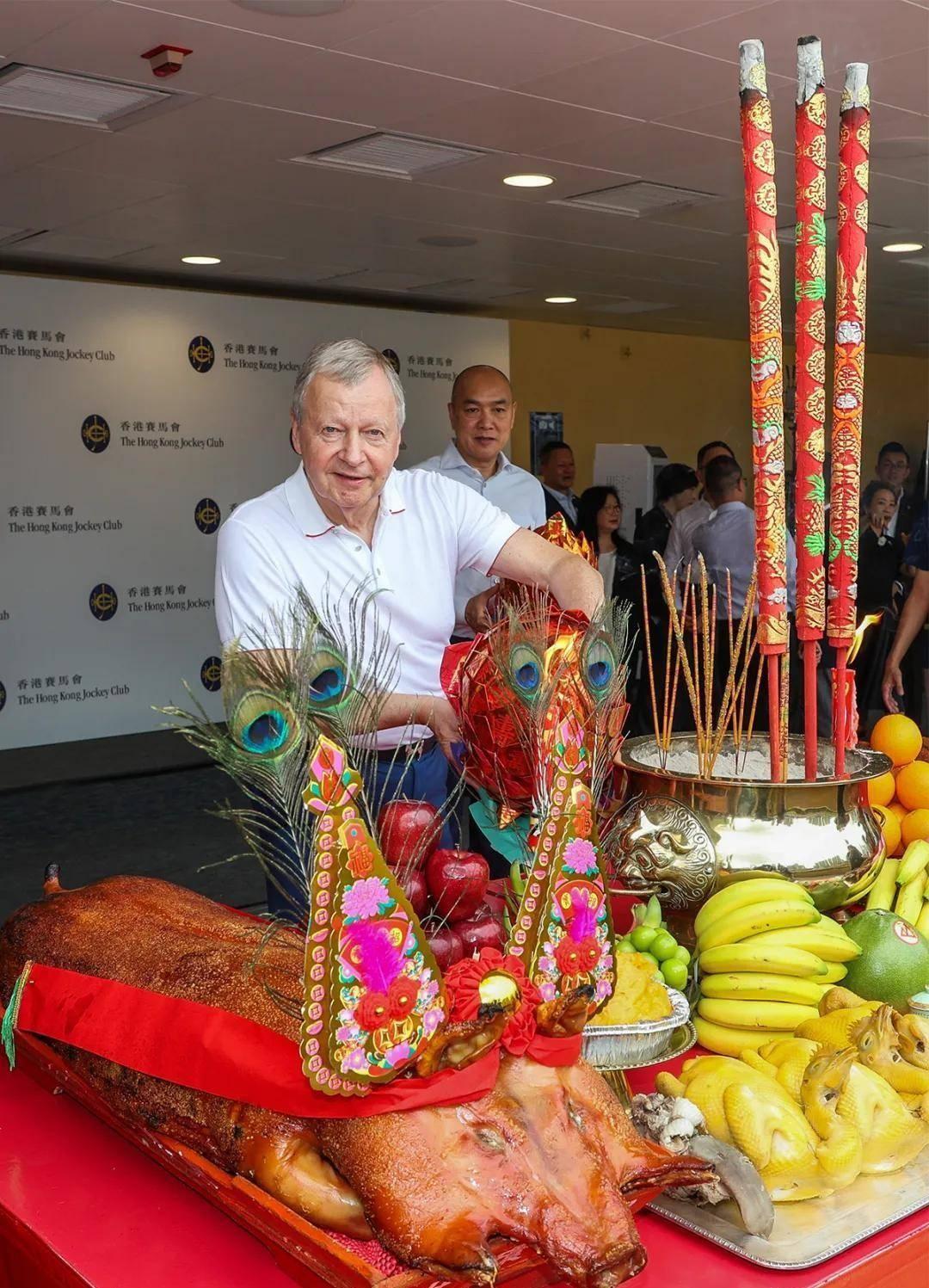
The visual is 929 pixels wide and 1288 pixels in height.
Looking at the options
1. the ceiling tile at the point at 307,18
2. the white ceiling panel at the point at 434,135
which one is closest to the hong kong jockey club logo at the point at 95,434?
the white ceiling panel at the point at 434,135

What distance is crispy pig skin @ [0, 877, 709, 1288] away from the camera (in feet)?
2.98

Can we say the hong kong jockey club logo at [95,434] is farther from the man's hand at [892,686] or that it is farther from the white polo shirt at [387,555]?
the white polo shirt at [387,555]

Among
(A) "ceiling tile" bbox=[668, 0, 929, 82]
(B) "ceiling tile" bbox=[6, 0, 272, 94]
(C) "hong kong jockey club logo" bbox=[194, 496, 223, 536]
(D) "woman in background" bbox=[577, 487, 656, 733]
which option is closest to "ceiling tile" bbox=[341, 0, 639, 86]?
(A) "ceiling tile" bbox=[668, 0, 929, 82]

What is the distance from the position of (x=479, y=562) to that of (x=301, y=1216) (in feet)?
4.35

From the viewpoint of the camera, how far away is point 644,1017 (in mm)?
1257

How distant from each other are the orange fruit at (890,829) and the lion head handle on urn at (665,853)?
53 centimetres

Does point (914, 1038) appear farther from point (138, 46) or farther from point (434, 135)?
point (434, 135)

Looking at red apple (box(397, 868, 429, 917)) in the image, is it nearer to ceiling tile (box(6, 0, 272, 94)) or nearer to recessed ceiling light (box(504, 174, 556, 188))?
ceiling tile (box(6, 0, 272, 94))

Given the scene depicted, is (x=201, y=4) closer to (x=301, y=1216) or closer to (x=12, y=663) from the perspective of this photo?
(x=301, y=1216)

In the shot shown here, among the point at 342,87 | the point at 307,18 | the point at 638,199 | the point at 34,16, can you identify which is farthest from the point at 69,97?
the point at 638,199

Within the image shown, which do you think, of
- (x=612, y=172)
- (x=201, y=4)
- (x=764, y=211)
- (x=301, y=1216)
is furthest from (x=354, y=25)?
(x=301, y=1216)

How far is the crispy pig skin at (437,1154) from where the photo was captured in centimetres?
91

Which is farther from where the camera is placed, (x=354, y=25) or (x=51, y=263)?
(x=51, y=263)

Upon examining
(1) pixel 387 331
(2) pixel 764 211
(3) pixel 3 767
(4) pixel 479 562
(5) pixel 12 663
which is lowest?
(3) pixel 3 767
